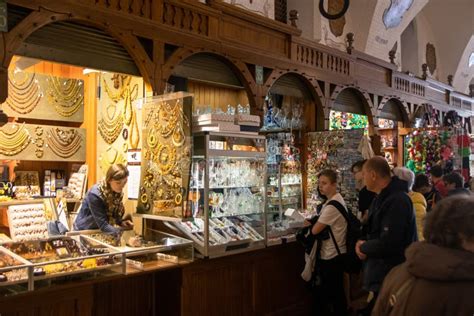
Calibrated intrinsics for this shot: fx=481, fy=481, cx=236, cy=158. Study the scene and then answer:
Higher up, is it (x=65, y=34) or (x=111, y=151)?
(x=65, y=34)

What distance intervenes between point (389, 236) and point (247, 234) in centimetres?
154

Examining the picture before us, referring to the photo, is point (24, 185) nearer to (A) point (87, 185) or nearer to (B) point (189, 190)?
(A) point (87, 185)

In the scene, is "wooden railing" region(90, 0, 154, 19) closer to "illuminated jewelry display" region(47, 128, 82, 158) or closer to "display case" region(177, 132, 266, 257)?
"display case" region(177, 132, 266, 257)

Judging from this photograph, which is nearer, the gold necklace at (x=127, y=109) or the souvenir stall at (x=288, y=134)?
the gold necklace at (x=127, y=109)

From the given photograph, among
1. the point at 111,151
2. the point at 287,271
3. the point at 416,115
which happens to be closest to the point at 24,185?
the point at 111,151

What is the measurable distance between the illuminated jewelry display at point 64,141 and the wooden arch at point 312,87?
210 cm

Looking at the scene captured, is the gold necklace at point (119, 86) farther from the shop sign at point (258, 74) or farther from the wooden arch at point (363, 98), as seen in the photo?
the wooden arch at point (363, 98)

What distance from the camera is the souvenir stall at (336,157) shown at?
19.3 ft

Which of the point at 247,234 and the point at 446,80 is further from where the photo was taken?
the point at 446,80

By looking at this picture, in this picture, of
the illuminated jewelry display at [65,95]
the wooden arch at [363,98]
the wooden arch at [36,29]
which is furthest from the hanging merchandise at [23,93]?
the wooden arch at [363,98]

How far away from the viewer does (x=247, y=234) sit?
447 centimetres

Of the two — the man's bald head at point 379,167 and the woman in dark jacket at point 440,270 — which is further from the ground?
the man's bald head at point 379,167

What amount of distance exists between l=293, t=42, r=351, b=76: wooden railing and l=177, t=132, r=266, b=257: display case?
1.82 meters

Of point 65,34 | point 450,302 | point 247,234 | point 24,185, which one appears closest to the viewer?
point 450,302
